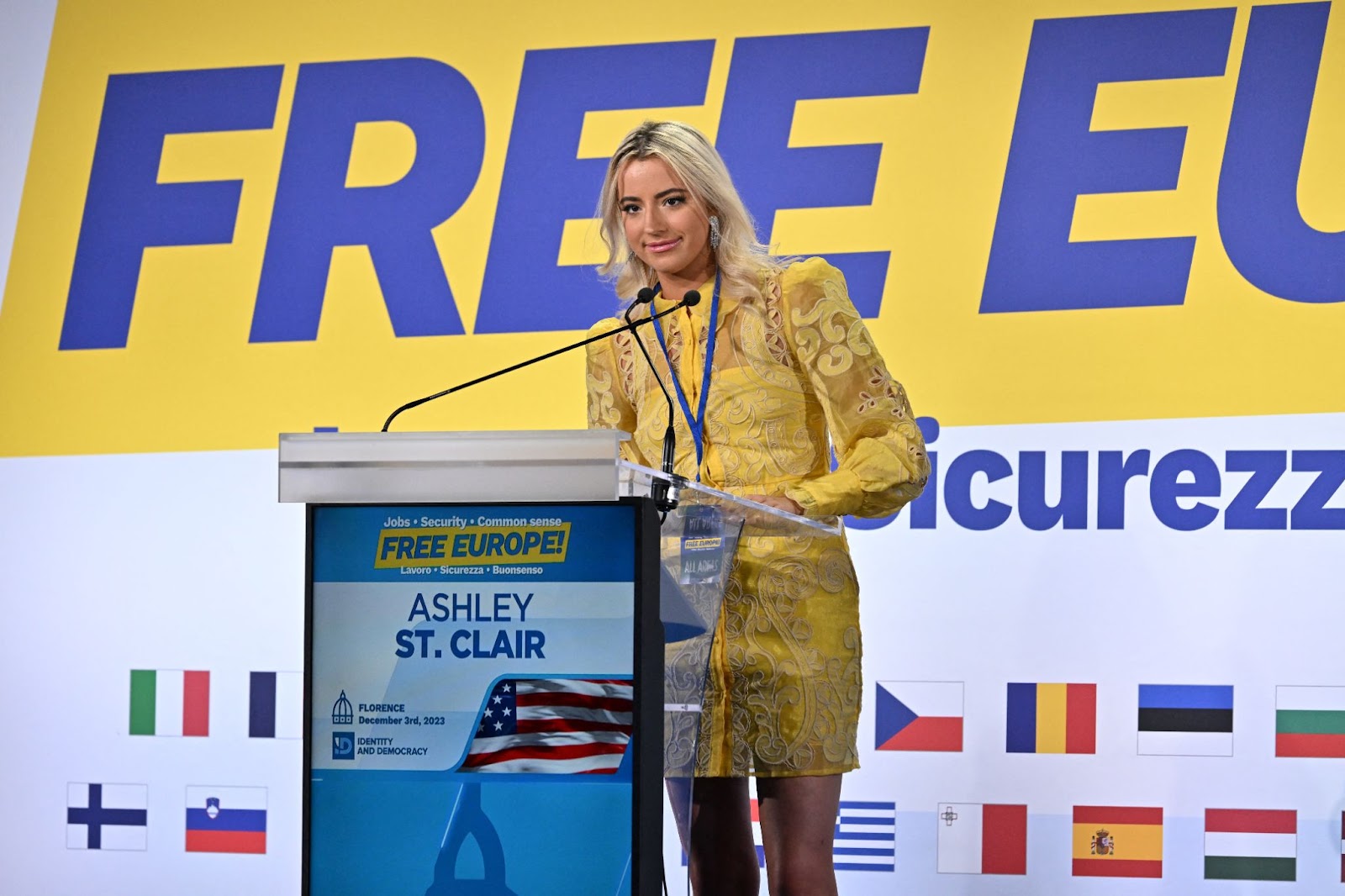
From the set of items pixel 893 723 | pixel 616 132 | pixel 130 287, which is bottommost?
pixel 893 723

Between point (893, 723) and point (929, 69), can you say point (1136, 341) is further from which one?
point (893, 723)

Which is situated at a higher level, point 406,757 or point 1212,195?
point 1212,195

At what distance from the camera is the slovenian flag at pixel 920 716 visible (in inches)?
139

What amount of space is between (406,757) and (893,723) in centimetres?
226

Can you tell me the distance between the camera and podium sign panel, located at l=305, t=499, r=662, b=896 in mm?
1446

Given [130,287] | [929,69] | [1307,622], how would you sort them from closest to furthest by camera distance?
[1307,622] → [929,69] → [130,287]

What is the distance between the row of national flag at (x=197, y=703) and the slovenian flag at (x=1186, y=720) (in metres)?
2.14

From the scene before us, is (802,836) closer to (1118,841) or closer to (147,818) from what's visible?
(1118,841)

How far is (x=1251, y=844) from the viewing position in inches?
133

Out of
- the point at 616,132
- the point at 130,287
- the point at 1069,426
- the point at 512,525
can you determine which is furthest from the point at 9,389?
the point at 512,525

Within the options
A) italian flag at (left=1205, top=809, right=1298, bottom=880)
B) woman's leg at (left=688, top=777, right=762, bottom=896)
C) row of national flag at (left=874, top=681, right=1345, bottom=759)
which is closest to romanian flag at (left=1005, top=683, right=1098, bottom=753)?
row of national flag at (left=874, top=681, right=1345, bottom=759)

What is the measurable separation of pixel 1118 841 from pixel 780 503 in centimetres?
197

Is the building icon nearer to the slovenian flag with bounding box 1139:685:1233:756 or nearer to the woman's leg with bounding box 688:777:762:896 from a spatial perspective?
the woman's leg with bounding box 688:777:762:896

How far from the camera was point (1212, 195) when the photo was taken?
350 cm
